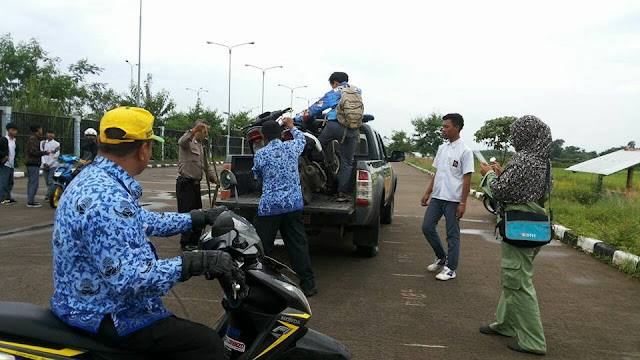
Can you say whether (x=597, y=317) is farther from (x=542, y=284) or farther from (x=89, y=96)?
(x=89, y=96)

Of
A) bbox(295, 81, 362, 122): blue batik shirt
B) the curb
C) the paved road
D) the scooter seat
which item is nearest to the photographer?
the scooter seat

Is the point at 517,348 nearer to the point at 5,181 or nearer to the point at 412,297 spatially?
the point at 412,297

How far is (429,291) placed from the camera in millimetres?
5457

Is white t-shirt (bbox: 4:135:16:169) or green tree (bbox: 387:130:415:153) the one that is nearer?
white t-shirt (bbox: 4:135:16:169)

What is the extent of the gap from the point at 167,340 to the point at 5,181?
10.1 meters

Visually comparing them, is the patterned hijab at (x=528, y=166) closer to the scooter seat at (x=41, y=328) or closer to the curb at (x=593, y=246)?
the scooter seat at (x=41, y=328)

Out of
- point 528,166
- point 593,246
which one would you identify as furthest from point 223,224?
point 593,246

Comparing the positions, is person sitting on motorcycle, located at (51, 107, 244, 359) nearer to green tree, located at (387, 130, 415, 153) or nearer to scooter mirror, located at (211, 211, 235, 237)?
scooter mirror, located at (211, 211, 235, 237)

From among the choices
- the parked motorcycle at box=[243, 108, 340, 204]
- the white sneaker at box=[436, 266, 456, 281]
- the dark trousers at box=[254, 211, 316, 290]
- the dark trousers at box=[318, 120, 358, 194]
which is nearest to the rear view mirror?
the dark trousers at box=[318, 120, 358, 194]

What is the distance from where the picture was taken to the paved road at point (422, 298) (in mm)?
4020

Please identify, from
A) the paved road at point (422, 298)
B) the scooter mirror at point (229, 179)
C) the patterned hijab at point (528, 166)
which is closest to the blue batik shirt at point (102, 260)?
the paved road at point (422, 298)

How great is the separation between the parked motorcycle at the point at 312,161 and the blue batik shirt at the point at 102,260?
379 centimetres

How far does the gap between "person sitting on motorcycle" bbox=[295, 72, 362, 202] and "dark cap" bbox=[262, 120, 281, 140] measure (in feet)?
5.36

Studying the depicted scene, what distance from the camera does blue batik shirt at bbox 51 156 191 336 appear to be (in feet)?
5.89
